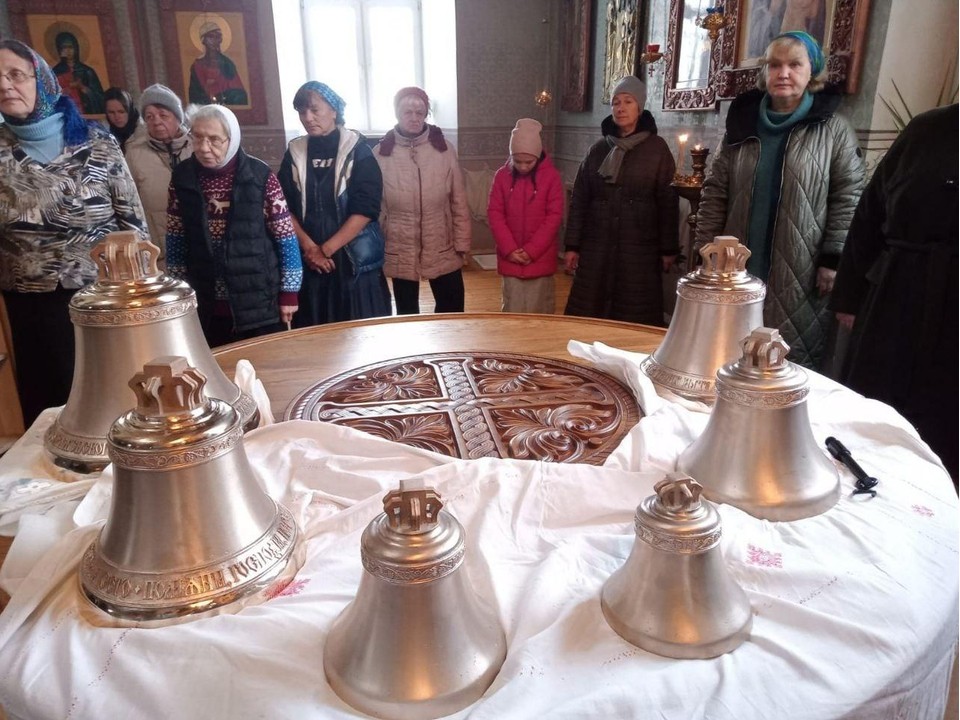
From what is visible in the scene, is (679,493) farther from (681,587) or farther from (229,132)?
(229,132)

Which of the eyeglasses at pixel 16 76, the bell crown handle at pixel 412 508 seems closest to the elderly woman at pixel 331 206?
the eyeglasses at pixel 16 76

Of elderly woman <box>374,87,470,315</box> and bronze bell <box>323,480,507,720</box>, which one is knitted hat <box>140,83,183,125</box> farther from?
bronze bell <box>323,480,507,720</box>

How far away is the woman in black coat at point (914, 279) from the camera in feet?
6.33

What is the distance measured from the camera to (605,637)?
2.33 ft

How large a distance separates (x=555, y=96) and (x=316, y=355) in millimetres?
5705

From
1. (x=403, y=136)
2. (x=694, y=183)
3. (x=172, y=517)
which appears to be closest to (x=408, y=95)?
(x=403, y=136)

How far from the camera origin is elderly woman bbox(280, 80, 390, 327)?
2.60 m

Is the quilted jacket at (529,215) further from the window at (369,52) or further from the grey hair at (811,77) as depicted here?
the window at (369,52)

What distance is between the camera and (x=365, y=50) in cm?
676

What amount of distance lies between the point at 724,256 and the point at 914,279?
1.12 meters

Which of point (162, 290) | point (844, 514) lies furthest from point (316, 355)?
point (844, 514)

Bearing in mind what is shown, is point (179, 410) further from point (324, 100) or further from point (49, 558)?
point (324, 100)

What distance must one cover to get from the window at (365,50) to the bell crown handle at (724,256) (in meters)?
6.09

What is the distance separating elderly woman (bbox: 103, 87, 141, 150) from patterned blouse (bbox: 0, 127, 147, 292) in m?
2.02
